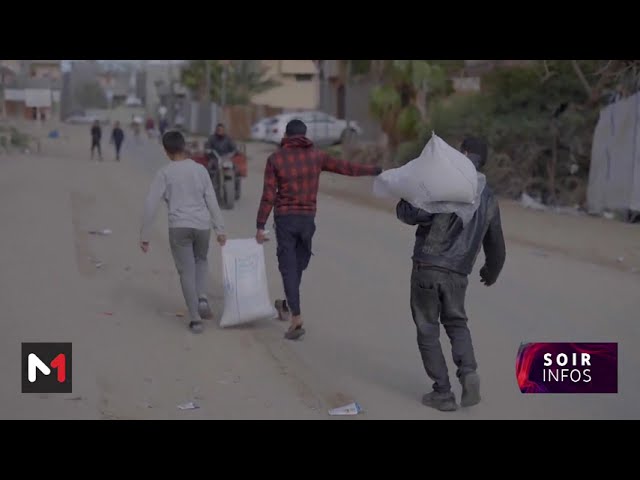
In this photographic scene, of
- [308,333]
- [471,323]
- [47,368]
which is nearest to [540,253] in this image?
[471,323]

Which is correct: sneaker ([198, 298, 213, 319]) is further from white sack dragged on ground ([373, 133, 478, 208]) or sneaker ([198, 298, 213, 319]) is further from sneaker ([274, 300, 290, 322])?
white sack dragged on ground ([373, 133, 478, 208])

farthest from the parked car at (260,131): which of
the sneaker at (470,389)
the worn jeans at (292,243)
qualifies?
the sneaker at (470,389)

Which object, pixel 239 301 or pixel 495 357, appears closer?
pixel 495 357

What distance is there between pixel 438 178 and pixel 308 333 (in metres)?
2.87

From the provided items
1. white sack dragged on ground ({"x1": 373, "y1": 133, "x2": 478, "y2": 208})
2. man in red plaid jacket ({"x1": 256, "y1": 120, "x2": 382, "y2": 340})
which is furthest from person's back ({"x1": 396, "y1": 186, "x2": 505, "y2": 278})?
man in red plaid jacket ({"x1": 256, "y1": 120, "x2": 382, "y2": 340})

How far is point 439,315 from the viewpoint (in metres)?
6.09

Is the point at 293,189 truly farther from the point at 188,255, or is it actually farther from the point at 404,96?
the point at 404,96

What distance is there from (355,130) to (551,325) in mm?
29290

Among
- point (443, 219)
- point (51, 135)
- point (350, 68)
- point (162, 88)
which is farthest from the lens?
point (162, 88)

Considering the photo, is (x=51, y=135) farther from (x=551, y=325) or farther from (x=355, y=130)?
(x=551, y=325)

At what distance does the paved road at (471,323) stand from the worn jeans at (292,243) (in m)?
0.45

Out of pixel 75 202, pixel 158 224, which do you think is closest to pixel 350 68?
pixel 75 202

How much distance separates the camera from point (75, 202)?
59.2 feet

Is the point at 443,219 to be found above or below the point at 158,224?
above
